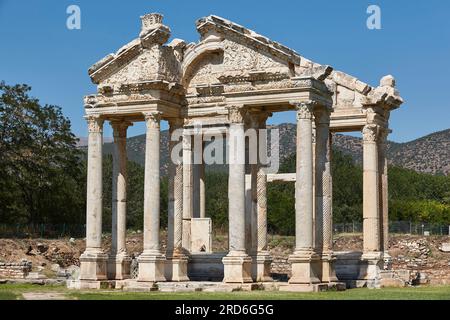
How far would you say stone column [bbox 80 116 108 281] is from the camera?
37.9 meters

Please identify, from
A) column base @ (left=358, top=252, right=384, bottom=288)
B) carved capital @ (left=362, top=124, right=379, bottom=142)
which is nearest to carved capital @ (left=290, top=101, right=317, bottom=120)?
carved capital @ (left=362, top=124, right=379, bottom=142)

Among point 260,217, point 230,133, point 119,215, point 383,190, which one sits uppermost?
point 230,133

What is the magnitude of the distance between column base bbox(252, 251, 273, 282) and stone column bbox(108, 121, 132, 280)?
6.34 m

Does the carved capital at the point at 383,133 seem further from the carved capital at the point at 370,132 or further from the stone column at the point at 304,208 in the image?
the stone column at the point at 304,208

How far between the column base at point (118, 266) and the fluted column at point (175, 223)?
2.08 meters

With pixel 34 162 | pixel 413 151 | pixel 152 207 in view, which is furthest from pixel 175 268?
pixel 413 151

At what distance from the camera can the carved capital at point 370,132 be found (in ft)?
132

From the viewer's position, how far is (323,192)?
35781mm

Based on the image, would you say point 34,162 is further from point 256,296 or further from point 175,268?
point 256,296

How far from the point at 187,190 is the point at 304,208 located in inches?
369

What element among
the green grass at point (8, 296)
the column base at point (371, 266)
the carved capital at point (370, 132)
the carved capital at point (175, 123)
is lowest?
the green grass at point (8, 296)

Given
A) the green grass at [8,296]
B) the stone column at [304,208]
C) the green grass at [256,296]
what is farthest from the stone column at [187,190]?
the green grass at [8,296]

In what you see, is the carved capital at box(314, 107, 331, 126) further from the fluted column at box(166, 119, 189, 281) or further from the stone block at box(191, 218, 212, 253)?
the stone block at box(191, 218, 212, 253)

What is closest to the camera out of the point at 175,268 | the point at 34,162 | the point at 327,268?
the point at 327,268
